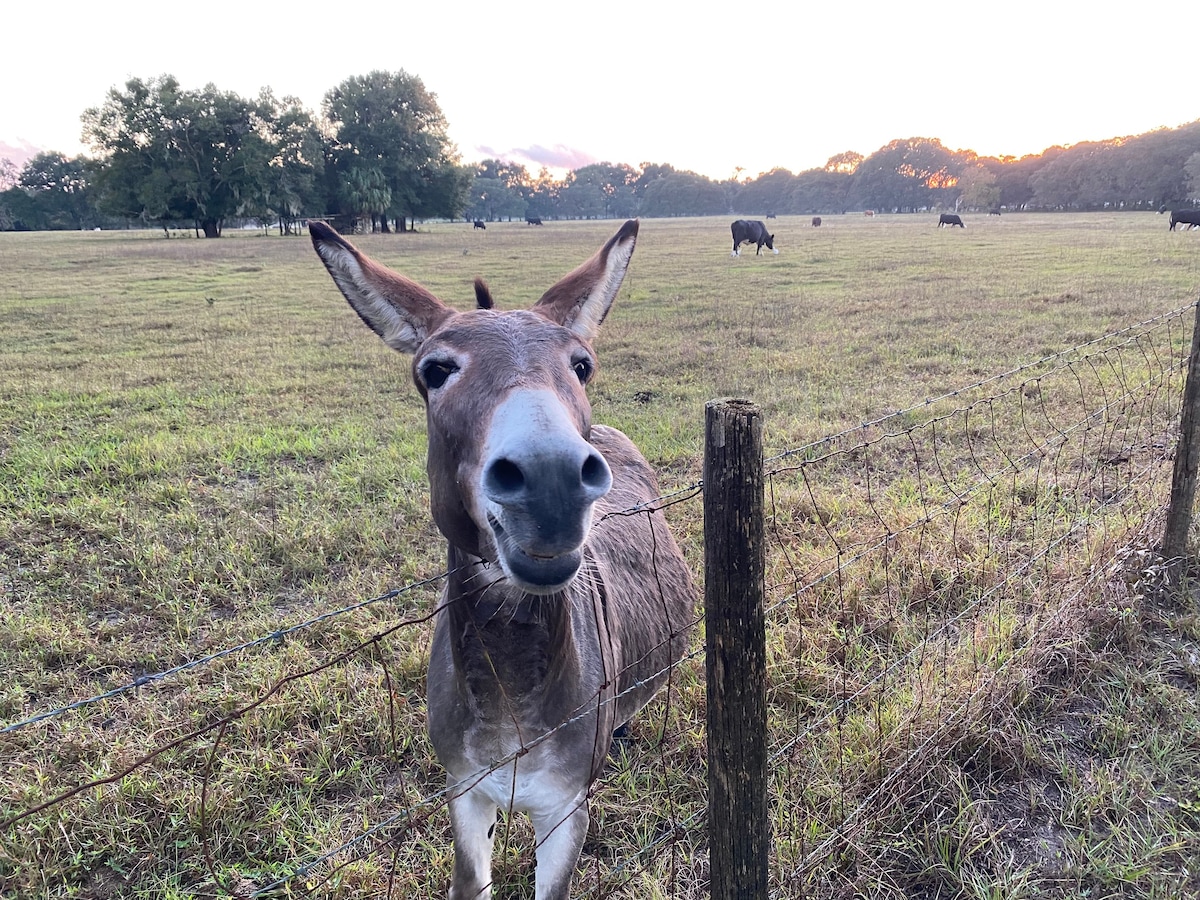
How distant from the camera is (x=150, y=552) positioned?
495cm

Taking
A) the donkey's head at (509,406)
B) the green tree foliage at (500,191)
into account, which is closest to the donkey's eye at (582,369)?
the donkey's head at (509,406)

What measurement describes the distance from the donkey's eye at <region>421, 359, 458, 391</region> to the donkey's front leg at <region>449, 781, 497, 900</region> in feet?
4.51

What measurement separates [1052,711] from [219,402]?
9278 millimetres

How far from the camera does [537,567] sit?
159 cm

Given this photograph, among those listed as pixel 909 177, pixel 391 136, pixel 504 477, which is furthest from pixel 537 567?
pixel 909 177

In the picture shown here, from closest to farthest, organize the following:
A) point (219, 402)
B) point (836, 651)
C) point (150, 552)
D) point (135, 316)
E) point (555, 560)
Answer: point (555, 560) < point (836, 651) < point (150, 552) < point (219, 402) < point (135, 316)

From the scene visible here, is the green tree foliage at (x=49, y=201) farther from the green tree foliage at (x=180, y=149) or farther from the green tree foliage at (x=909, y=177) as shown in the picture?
the green tree foliage at (x=909, y=177)

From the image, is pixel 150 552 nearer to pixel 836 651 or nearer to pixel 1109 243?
pixel 836 651

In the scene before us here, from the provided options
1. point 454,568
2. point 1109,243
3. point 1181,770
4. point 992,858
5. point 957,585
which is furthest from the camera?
point 1109,243

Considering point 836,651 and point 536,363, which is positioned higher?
point 536,363

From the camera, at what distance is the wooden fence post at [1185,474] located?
3881 mm

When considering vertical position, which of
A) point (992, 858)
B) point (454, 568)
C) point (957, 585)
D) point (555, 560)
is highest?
point (555, 560)

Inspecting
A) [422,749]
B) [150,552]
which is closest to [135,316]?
[150,552]

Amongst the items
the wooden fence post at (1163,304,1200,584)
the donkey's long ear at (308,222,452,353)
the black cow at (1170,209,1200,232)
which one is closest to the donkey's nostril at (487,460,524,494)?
the donkey's long ear at (308,222,452,353)
